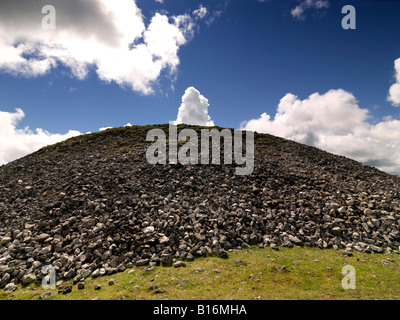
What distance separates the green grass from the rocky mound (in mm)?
1114

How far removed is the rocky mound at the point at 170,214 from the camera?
13975mm

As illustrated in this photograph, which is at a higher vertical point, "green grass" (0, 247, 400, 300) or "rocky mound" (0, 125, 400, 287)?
"rocky mound" (0, 125, 400, 287)

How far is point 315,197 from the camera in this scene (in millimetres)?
20938

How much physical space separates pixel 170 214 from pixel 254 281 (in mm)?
8526

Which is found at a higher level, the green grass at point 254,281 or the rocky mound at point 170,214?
the rocky mound at point 170,214

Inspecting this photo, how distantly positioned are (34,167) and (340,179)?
41384 mm

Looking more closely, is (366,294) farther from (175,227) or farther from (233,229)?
(175,227)

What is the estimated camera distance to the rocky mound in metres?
14.0

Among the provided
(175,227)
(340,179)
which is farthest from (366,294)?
(340,179)

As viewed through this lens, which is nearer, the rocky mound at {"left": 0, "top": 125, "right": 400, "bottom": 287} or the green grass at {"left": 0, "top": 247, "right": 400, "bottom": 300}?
the green grass at {"left": 0, "top": 247, "right": 400, "bottom": 300}

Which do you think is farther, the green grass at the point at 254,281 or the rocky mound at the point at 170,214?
the rocky mound at the point at 170,214

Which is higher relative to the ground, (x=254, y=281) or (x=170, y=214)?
(x=170, y=214)

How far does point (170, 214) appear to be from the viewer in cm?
1755

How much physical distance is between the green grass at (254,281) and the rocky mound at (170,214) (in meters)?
1.11
